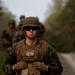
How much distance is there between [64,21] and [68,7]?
480cm

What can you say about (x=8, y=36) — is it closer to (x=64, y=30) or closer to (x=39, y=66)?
(x=39, y=66)

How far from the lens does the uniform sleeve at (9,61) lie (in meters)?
7.74

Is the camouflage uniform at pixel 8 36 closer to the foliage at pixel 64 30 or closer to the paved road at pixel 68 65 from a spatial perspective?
the paved road at pixel 68 65

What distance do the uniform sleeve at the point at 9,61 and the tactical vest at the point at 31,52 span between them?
12 cm

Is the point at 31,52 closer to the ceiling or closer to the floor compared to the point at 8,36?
closer to the ceiling

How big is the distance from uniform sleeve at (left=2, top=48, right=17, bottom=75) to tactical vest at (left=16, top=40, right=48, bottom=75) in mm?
115

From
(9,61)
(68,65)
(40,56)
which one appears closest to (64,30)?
(68,65)

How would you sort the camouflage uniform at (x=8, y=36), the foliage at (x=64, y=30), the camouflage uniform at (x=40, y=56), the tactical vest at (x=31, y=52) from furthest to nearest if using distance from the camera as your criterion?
the foliage at (x=64, y=30), the camouflage uniform at (x=8, y=36), the camouflage uniform at (x=40, y=56), the tactical vest at (x=31, y=52)

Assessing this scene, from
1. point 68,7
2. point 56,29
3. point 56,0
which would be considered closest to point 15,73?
point 68,7

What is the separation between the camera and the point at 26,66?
7.60m

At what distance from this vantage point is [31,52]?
7559 mm

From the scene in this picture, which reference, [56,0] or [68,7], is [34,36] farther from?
[56,0]

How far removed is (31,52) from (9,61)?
0.47 metres

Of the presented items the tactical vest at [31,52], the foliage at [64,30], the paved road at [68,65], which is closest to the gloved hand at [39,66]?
the tactical vest at [31,52]
